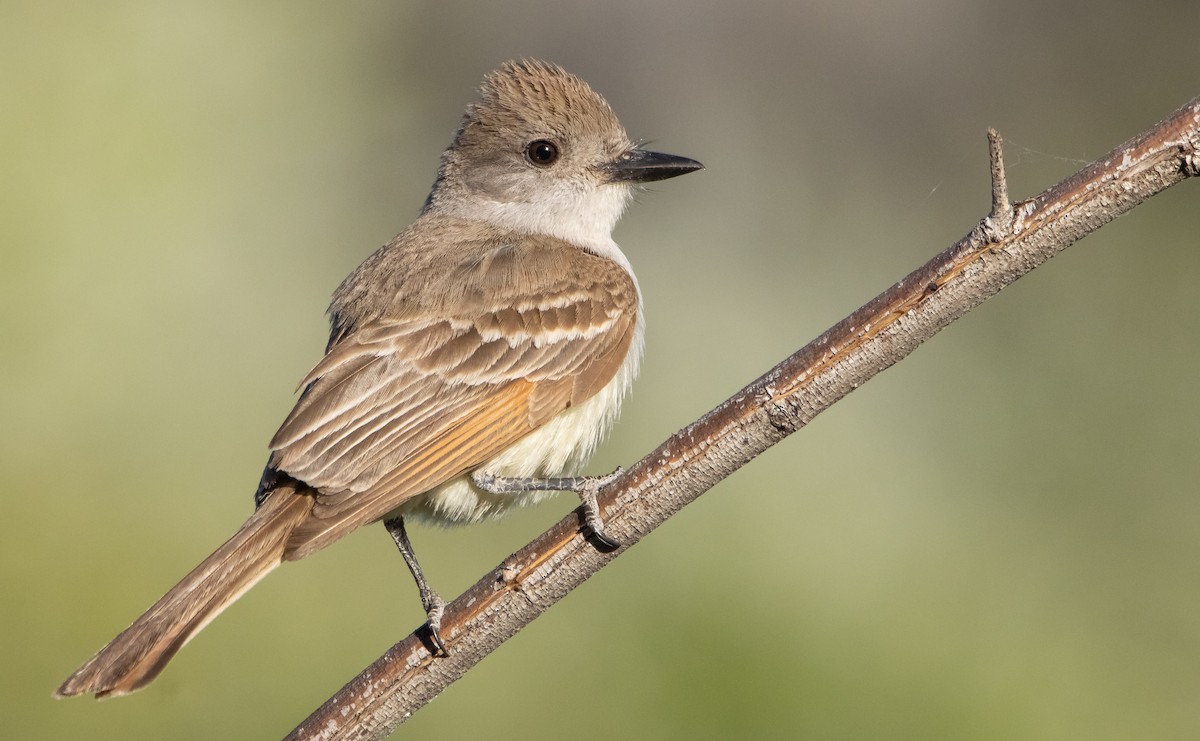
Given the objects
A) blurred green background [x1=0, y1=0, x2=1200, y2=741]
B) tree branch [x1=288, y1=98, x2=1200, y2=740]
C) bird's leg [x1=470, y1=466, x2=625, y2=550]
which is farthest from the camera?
blurred green background [x1=0, y1=0, x2=1200, y2=741]

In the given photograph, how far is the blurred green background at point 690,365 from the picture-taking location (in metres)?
5.13

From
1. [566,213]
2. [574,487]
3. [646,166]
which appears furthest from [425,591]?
[646,166]

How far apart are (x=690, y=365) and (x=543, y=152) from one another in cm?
233

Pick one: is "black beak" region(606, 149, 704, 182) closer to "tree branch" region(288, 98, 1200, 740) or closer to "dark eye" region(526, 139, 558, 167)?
"dark eye" region(526, 139, 558, 167)

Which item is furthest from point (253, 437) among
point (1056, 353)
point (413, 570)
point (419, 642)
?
point (1056, 353)

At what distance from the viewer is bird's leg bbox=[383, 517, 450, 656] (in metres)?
3.38

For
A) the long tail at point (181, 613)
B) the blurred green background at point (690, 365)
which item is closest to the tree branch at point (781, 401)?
the long tail at point (181, 613)

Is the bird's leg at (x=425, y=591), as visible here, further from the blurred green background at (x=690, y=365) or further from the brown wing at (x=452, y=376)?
the blurred green background at (x=690, y=365)

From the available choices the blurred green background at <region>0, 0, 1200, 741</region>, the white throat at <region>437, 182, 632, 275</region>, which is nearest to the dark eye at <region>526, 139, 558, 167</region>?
the white throat at <region>437, 182, 632, 275</region>

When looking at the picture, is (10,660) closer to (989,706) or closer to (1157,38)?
(989,706)

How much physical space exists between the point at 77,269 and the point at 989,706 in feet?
15.2

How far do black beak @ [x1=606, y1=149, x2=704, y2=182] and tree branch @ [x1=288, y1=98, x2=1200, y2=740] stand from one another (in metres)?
1.86

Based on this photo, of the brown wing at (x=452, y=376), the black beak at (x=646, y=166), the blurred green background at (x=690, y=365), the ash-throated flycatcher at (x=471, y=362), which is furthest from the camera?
the blurred green background at (x=690, y=365)

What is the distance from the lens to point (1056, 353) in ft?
23.4
